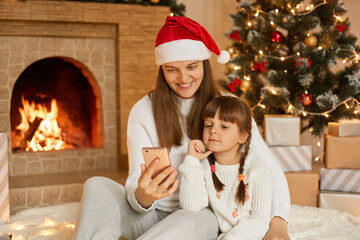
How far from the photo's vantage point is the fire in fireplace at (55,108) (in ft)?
10.6

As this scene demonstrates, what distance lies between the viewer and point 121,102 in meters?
3.20

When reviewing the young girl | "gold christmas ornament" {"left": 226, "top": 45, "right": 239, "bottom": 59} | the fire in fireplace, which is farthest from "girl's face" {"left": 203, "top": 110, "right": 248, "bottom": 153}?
the fire in fireplace

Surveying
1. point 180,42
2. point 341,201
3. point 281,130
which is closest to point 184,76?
point 180,42

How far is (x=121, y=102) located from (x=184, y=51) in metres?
1.60

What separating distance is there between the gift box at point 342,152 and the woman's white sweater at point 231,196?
40.3 inches

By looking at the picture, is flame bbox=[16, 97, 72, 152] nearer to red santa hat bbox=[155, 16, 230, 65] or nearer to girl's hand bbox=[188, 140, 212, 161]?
red santa hat bbox=[155, 16, 230, 65]

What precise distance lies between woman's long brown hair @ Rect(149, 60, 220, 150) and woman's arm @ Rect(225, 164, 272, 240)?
0.33 metres

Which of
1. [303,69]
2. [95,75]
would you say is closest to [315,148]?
[303,69]

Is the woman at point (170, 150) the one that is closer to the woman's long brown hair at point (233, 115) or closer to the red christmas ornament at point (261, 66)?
the woman's long brown hair at point (233, 115)

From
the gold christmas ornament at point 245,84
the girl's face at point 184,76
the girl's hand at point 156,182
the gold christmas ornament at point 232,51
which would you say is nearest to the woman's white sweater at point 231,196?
the girl's hand at point 156,182

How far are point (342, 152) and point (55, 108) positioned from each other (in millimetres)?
2131

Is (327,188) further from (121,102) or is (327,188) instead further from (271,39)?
(121,102)

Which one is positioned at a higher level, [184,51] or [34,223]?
[184,51]

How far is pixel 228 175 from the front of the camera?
159 centimetres
